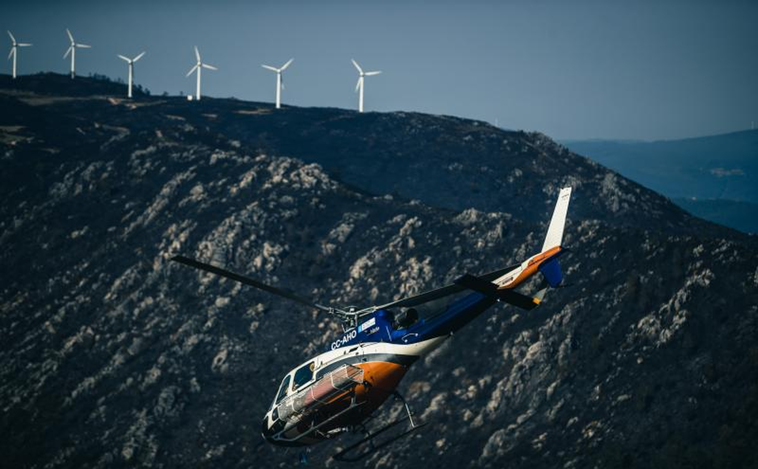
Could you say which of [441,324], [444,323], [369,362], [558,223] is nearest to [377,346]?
[369,362]

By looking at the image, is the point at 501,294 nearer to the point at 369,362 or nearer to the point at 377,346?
the point at 377,346

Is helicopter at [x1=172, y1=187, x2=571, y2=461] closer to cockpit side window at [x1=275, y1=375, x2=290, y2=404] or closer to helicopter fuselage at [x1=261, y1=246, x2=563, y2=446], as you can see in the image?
helicopter fuselage at [x1=261, y1=246, x2=563, y2=446]

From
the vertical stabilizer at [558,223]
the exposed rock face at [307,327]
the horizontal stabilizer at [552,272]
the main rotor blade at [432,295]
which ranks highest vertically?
the vertical stabilizer at [558,223]

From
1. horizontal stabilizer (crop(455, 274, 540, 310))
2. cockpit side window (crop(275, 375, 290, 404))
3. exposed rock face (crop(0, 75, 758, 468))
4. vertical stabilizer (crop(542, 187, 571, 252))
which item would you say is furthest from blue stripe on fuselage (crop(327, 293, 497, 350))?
exposed rock face (crop(0, 75, 758, 468))

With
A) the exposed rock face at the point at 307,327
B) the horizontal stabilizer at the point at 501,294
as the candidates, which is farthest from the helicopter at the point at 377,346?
the exposed rock face at the point at 307,327

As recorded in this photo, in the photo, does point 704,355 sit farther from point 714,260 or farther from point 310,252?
point 310,252

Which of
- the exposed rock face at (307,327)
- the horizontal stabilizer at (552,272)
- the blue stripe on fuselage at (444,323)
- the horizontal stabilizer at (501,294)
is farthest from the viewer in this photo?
the exposed rock face at (307,327)

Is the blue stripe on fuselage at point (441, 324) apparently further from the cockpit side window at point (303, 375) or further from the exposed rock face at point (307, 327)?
the exposed rock face at point (307, 327)
